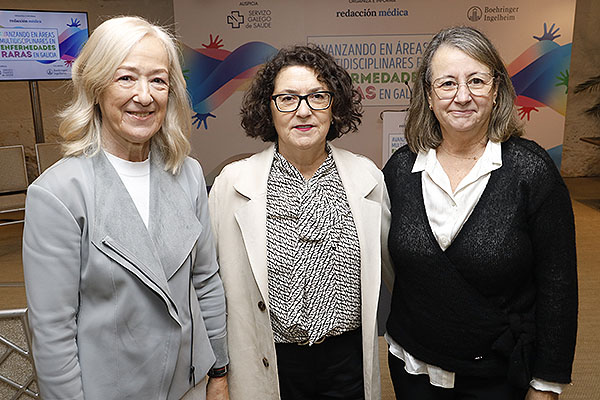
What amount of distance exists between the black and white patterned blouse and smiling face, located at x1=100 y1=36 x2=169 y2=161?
0.51 m

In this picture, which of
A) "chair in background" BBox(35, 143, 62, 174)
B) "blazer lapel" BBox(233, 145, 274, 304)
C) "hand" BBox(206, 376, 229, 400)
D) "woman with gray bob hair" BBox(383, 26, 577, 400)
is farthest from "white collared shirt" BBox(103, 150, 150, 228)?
"chair in background" BBox(35, 143, 62, 174)

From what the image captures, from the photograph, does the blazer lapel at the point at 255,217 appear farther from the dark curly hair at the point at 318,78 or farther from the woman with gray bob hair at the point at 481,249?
the woman with gray bob hair at the point at 481,249

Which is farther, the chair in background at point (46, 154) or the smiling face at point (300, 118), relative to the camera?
the chair in background at point (46, 154)

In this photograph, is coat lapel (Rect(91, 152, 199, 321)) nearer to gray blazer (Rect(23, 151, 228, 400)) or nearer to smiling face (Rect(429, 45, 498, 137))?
gray blazer (Rect(23, 151, 228, 400))

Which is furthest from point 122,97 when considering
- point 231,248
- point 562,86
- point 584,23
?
point 584,23

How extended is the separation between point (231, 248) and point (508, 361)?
3.19ft

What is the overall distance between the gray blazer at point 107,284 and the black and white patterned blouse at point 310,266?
0.30 metres

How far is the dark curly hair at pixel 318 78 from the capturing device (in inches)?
73.2

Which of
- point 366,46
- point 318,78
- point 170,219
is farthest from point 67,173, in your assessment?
point 366,46

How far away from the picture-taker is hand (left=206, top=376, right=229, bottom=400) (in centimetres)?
180

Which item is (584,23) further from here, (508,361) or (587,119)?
(508,361)

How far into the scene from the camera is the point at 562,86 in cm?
689

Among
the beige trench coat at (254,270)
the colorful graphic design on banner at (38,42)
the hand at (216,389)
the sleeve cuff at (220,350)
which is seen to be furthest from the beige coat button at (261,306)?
the colorful graphic design on banner at (38,42)

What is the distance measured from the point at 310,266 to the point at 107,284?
655mm
